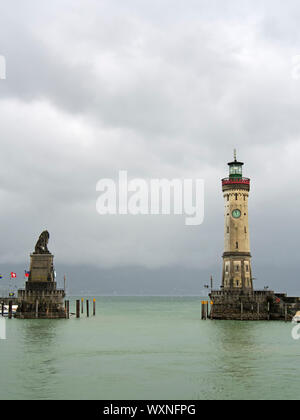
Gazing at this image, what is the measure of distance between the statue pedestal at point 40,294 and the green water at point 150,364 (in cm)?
1546

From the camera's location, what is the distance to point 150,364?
4844 cm

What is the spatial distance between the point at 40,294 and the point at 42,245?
952 centimetres

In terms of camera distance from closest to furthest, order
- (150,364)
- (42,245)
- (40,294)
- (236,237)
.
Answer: (150,364)
(40,294)
(236,237)
(42,245)

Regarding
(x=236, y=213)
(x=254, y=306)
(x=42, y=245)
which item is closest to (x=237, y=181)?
(x=236, y=213)

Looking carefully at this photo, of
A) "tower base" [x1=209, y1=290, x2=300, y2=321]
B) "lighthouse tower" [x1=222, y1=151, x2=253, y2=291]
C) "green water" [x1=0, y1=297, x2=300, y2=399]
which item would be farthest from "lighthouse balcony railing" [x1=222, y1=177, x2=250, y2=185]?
"green water" [x1=0, y1=297, x2=300, y2=399]

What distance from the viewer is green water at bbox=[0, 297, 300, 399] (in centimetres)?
3725

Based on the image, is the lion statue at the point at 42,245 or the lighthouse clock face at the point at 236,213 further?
the lion statue at the point at 42,245

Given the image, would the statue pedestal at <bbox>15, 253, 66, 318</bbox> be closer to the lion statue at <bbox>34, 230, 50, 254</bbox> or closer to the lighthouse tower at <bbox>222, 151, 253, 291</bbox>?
the lion statue at <bbox>34, 230, 50, 254</bbox>

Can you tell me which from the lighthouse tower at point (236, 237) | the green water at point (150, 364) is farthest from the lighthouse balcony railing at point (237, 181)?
the green water at point (150, 364)

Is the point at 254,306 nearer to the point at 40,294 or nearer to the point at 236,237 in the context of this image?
the point at 236,237

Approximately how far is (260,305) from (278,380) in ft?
167

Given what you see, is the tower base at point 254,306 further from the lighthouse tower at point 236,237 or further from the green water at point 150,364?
the green water at point 150,364

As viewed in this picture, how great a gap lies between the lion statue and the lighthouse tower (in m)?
32.5

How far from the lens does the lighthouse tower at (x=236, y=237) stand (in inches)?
3725
